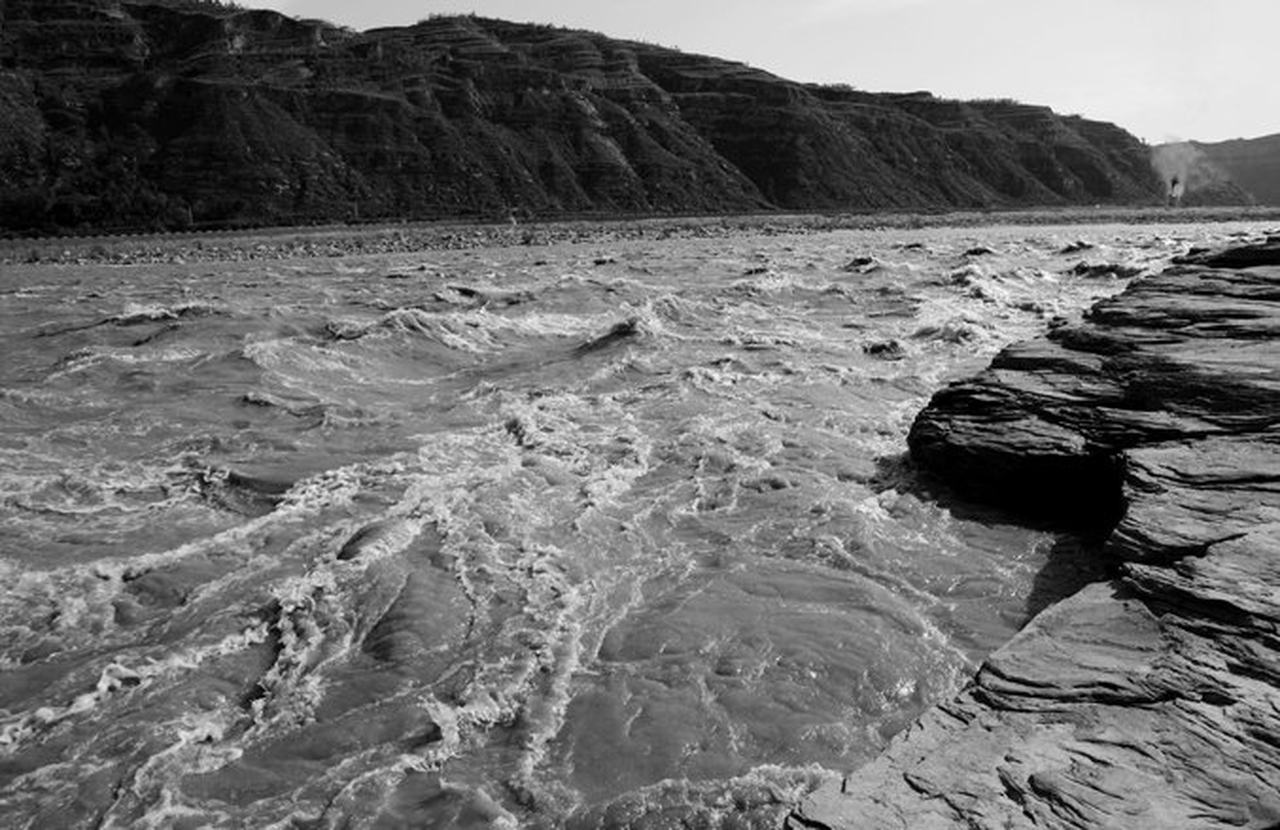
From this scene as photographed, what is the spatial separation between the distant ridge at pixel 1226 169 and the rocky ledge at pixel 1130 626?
139509 mm

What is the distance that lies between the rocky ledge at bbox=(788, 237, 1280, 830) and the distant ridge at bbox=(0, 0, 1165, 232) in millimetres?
71066

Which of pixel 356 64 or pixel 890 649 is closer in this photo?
pixel 890 649

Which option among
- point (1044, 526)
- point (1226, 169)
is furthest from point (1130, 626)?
point (1226, 169)

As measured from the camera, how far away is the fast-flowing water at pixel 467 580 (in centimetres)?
531

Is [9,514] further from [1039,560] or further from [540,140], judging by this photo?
[540,140]

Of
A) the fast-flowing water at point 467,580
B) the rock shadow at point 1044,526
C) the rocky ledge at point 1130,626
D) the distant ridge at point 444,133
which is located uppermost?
the distant ridge at point 444,133

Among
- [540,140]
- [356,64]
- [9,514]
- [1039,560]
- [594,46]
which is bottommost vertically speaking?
[9,514]

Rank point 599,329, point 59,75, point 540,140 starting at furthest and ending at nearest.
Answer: point 540,140 → point 59,75 → point 599,329

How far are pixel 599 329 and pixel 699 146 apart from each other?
9951cm

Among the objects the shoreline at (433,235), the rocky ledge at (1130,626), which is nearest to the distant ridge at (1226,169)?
the shoreline at (433,235)

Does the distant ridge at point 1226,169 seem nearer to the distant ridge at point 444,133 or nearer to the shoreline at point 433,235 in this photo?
the distant ridge at point 444,133

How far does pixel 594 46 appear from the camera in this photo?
137750mm

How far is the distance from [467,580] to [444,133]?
9642 cm

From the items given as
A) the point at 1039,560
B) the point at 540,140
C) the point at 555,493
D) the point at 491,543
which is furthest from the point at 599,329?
the point at 540,140
